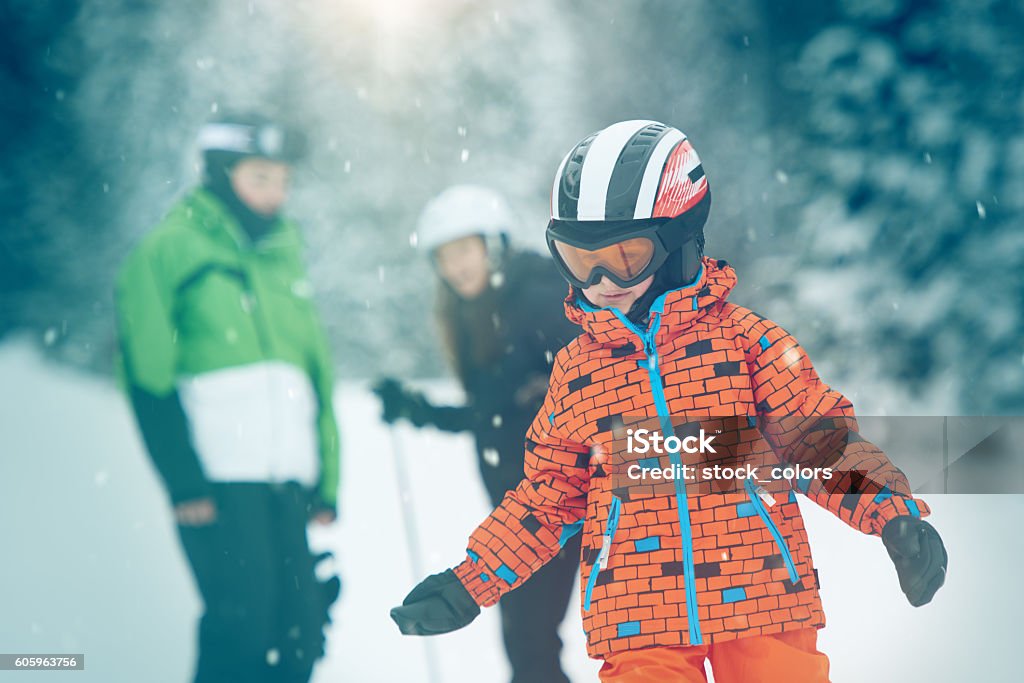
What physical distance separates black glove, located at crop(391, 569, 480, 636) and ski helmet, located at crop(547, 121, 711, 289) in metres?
0.70

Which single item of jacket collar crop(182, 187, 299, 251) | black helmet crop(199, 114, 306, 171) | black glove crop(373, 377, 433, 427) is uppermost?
black helmet crop(199, 114, 306, 171)

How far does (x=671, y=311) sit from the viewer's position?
5.59ft

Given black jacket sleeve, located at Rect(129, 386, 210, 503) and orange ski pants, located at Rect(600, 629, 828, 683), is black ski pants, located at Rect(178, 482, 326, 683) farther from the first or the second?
orange ski pants, located at Rect(600, 629, 828, 683)

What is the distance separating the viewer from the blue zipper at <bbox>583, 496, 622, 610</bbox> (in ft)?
5.55

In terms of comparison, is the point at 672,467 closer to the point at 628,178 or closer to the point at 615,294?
the point at 615,294

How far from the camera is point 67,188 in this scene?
2744 millimetres

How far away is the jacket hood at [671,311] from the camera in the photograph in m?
1.70

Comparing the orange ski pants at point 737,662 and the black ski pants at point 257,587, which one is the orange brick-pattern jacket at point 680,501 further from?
the black ski pants at point 257,587

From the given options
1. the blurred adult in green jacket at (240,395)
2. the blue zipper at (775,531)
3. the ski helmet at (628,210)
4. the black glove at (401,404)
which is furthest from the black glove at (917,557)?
the blurred adult in green jacket at (240,395)

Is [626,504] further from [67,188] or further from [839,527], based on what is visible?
[67,188]

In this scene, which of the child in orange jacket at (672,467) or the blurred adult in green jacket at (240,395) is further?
the blurred adult in green jacket at (240,395)

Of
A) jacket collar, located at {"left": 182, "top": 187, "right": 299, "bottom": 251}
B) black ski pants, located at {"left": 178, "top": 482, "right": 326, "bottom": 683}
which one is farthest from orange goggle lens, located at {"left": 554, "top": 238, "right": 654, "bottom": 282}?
black ski pants, located at {"left": 178, "top": 482, "right": 326, "bottom": 683}

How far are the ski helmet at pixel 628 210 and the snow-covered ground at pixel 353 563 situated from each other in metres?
0.98

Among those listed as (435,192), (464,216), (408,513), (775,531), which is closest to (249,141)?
(435,192)
